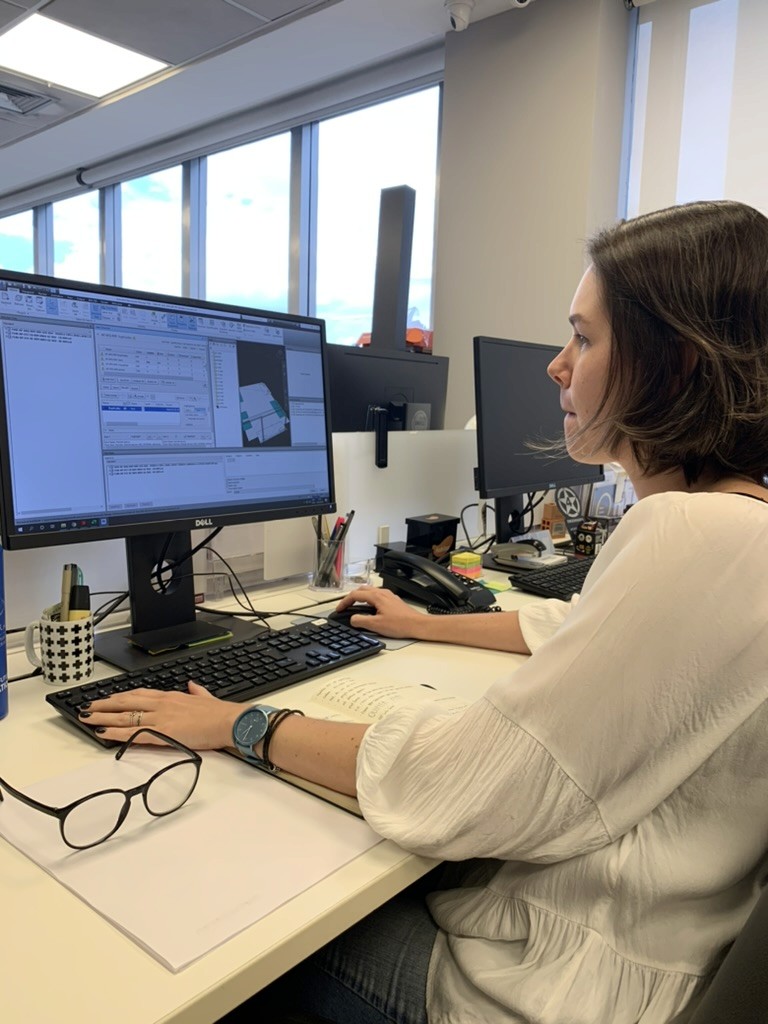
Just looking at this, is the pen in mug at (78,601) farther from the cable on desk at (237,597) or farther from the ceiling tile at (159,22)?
the ceiling tile at (159,22)

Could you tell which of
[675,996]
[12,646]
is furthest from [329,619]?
[675,996]

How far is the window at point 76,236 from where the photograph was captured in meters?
6.14

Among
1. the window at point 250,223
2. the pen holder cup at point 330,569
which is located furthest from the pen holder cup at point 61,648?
the window at point 250,223

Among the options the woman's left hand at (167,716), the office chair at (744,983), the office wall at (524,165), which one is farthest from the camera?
the office wall at (524,165)

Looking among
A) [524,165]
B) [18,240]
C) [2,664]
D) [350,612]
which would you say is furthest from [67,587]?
[18,240]

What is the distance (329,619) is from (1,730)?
22.5 inches

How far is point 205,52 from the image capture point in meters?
3.63

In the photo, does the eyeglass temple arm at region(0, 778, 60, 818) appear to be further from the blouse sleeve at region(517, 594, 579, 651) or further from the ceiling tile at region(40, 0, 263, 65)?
the ceiling tile at region(40, 0, 263, 65)

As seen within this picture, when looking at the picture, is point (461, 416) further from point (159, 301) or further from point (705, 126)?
point (159, 301)

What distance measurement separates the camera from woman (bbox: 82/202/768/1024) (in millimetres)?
627

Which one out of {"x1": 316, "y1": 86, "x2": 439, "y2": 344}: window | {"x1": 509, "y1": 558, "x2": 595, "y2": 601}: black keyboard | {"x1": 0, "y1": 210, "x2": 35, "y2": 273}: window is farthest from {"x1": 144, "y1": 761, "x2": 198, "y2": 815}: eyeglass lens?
{"x1": 0, "y1": 210, "x2": 35, "y2": 273}: window

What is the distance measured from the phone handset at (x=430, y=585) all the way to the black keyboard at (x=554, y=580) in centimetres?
13

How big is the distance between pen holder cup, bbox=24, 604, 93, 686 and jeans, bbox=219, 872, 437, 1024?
0.47 m

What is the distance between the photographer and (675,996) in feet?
2.14
